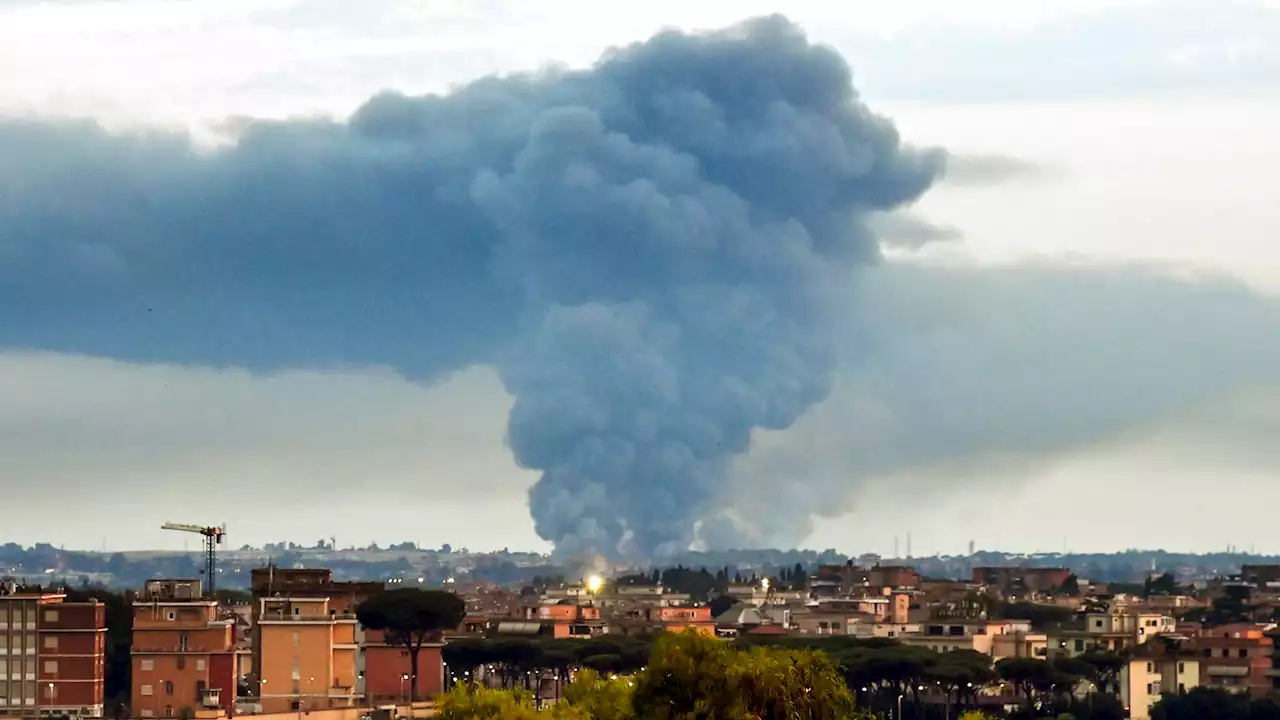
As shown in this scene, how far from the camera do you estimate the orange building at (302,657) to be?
7438 cm

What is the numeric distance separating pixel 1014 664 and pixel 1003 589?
76.7 m

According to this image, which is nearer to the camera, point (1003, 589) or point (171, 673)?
point (171, 673)

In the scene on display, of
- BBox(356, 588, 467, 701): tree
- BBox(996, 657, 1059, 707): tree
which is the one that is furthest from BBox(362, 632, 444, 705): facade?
BBox(996, 657, 1059, 707): tree

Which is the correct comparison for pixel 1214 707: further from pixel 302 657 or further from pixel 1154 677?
pixel 302 657

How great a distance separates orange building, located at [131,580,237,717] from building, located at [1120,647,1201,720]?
31232mm

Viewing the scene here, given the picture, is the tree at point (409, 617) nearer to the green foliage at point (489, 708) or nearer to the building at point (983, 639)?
the building at point (983, 639)

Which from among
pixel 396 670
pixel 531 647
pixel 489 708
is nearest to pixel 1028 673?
pixel 531 647

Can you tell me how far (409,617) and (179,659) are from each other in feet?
37.6

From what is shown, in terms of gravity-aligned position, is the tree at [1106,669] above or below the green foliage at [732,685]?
below

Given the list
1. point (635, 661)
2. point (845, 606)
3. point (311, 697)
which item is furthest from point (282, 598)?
point (845, 606)

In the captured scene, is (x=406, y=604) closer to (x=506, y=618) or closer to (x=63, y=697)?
(x=63, y=697)

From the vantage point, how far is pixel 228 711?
69938 millimetres

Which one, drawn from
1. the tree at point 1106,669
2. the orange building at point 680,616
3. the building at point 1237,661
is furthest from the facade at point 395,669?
the building at point 1237,661

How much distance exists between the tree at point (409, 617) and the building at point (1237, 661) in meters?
24.7
